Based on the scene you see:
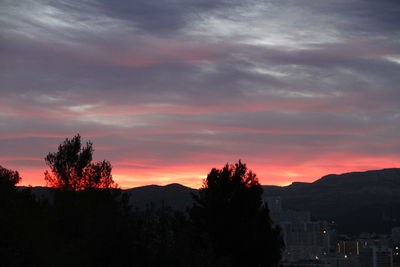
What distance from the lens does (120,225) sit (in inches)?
1222

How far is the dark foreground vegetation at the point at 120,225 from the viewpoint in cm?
3109

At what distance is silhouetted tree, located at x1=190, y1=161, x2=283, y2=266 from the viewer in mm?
46234

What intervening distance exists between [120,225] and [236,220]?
1796 centimetres

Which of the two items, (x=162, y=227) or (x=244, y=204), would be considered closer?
(x=162, y=227)

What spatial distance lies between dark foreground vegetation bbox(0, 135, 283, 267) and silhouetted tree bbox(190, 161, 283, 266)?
2.5 inches

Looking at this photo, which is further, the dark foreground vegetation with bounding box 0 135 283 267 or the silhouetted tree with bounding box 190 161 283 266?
the silhouetted tree with bounding box 190 161 283 266

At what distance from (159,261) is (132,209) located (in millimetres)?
6907

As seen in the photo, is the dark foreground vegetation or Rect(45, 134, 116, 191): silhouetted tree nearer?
the dark foreground vegetation

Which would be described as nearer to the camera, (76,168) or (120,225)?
(120,225)

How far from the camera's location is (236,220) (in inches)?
1890

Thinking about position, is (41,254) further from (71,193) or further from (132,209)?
(71,193)

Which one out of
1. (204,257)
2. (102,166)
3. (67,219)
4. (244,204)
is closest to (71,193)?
(102,166)

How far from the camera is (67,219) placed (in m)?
46.7

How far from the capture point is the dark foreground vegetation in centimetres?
3109
